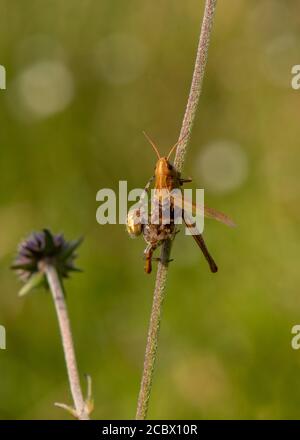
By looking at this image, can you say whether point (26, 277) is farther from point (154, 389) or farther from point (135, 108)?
point (135, 108)

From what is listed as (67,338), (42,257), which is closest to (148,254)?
(67,338)

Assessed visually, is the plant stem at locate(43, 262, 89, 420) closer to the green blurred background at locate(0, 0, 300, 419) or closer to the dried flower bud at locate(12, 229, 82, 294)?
the dried flower bud at locate(12, 229, 82, 294)

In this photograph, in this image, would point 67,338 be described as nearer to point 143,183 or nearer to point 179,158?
point 179,158

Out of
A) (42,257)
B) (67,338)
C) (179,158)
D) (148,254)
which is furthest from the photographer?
(42,257)

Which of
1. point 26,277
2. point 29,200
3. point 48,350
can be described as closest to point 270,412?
point 48,350

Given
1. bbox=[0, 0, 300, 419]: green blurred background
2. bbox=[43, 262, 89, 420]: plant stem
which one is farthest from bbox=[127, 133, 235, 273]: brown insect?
bbox=[0, 0, 300, 419]: green blurred background

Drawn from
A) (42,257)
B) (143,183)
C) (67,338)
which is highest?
(143,183)

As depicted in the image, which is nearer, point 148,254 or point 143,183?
point 148,254

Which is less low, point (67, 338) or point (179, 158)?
point (179, 158)
